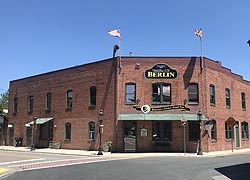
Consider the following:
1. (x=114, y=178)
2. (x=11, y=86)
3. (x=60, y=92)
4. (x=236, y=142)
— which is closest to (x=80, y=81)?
(x=60, y=92)

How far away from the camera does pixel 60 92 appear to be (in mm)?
33094

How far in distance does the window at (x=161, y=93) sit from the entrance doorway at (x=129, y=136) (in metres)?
2.90

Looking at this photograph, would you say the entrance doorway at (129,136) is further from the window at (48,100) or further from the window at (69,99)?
the window at (48,100)

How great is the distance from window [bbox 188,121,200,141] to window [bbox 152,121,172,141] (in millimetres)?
1720

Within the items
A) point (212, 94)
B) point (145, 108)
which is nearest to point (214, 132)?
point (212, 94)

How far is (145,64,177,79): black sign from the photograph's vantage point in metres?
28.0

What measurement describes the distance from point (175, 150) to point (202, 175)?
46.6 feet

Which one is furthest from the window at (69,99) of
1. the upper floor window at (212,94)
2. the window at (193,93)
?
the upper floor window at (212,94)

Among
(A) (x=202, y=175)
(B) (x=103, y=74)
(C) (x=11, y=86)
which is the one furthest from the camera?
(C) (x=11, y=86)

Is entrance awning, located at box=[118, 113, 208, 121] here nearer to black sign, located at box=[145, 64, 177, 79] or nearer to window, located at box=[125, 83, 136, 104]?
window, located at box=[125, 83, 136, 104]

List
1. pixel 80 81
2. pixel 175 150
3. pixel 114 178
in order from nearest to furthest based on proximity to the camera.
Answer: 1. pixel 114 178
2. pixel 175 150
3. pixel 80 81

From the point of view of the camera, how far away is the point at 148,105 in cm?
2766

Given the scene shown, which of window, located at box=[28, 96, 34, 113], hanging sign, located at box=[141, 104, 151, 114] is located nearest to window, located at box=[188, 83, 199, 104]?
hanging sign, located at box=[141, 104, 151, 114]

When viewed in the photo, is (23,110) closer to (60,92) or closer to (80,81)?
(60,92)
